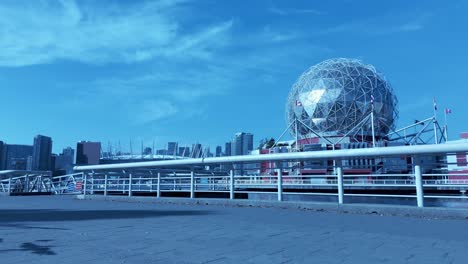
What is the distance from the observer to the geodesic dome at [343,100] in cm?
5344

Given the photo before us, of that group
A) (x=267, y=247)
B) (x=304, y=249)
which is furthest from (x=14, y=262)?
(x=304, y=249)

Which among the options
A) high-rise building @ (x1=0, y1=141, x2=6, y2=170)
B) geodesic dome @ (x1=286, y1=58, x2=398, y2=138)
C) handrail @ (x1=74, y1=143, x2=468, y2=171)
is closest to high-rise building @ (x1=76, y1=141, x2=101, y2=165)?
high-rise building @ (x1=0, y1=141, x2=6, y2=170)

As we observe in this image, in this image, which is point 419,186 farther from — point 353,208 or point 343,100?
point 343,100

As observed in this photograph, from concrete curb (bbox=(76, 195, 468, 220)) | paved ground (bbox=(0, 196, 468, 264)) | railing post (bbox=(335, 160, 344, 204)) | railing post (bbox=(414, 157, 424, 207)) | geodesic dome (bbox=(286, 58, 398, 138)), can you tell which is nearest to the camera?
paved ground (bbox=(0, 196, 468, 264))

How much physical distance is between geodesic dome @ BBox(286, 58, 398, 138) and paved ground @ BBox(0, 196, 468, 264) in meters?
47.7

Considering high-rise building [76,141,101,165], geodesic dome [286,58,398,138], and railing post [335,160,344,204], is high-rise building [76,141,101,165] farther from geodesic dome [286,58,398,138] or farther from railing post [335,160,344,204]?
Result: railing post [335,160,344,204]

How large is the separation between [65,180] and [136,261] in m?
19.7

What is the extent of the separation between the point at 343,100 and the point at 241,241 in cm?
5075

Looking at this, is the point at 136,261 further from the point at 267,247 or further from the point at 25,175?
the point at 25,175

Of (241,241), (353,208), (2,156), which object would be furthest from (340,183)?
(2,156)

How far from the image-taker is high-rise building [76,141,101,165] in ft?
218

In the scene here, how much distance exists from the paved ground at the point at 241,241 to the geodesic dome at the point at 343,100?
47694 millimetres

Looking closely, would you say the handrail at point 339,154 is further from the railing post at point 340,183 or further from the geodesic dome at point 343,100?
the geodesic dome at point 343,100

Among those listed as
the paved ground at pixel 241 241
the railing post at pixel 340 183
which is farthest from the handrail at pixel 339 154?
the paved ground at pixel 241 241
